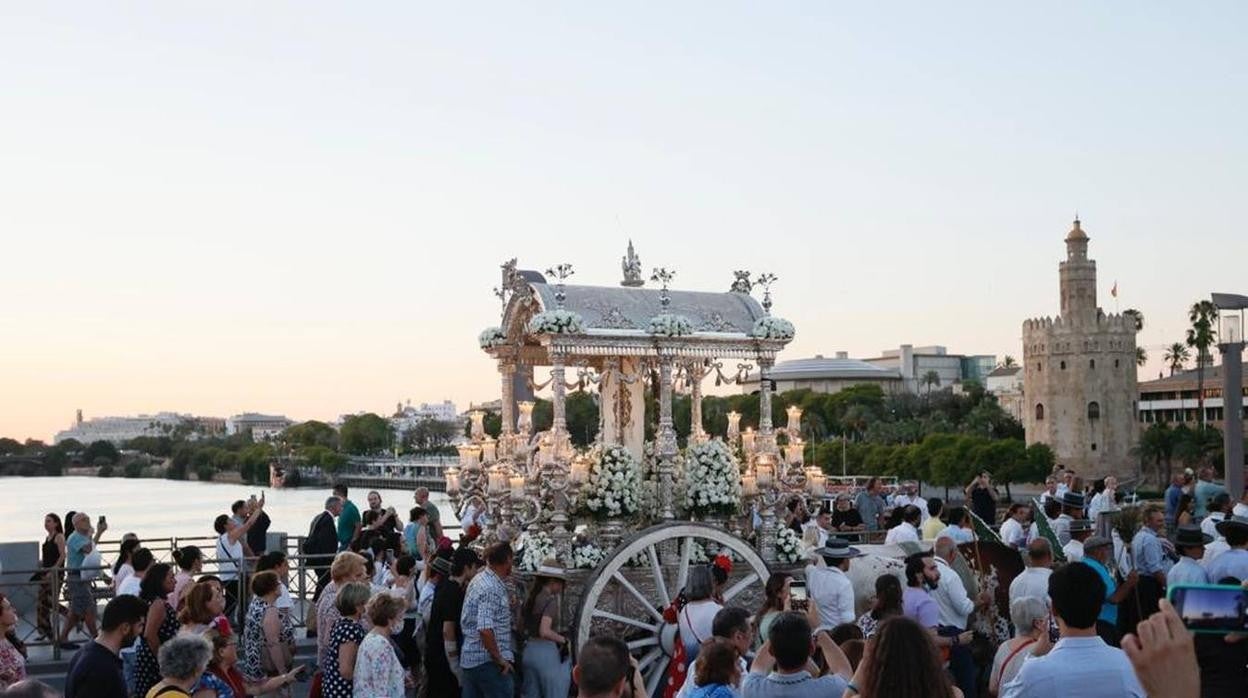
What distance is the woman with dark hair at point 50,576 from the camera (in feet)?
43.0

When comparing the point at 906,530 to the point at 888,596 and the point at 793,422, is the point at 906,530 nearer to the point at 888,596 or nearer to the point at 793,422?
the point at 793,422

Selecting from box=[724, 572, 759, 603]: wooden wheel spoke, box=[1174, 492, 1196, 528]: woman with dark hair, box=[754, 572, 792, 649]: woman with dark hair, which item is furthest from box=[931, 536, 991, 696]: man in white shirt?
box=[1174, 492, 1196, 528]: woman with dark hair

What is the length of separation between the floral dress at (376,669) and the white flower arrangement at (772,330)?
246 inches

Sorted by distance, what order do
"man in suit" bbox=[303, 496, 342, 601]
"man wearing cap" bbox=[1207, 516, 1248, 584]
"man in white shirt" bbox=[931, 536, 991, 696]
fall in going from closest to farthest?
"man in white shirt" bbox=[931, 536, 991, 696], "man wearing cap" bbox=[1207, 516, 1248, 584], "man in suit" bbox=[303, 496, 342, 601]

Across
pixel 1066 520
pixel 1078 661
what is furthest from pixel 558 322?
pixel 1078 661

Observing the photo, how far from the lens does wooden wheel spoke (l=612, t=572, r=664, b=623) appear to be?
444 inches

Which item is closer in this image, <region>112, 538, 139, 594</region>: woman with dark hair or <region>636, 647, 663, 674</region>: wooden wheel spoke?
<region>636, 647, 663, 674</region>: wooden wheel spoke

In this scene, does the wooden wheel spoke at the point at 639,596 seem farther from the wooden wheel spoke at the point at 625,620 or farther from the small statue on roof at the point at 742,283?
the small statue on roof at the point at 742,283

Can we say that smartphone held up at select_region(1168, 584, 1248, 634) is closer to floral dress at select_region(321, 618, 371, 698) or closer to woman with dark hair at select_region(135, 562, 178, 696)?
floral dress at select_region(321, 618, 371, 698)

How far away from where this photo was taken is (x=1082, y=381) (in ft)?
331

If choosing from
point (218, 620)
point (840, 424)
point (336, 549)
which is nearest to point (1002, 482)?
point (840, 424)

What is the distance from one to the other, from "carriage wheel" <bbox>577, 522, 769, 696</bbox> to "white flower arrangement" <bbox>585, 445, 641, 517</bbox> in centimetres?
54

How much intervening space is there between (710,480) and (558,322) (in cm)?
205

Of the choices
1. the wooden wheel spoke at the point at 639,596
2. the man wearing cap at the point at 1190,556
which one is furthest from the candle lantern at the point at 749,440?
the man wearing cap at the point at 1190,556
